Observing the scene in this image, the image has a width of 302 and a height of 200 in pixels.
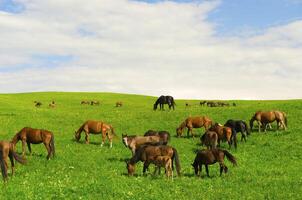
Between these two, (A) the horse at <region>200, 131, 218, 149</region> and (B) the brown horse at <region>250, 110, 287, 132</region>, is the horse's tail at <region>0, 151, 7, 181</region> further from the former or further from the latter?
(B) the brown horse at <region>250, 110, 287, 132</region>

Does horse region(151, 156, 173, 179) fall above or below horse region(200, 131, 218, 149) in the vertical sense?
below

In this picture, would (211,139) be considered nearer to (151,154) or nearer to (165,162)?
(151,154)

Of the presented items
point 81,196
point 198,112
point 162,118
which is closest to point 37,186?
point 81,196

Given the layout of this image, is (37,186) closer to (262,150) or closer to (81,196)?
(81,196)

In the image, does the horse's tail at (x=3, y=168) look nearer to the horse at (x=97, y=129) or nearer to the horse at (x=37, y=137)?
the horse at (x=37, y=137)

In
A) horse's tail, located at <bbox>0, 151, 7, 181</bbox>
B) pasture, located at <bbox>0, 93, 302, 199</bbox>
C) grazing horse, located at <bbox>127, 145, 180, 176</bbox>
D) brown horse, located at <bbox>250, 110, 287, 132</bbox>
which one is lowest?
pasture, located at <bbox>0, 93, 302, 199</bbox>

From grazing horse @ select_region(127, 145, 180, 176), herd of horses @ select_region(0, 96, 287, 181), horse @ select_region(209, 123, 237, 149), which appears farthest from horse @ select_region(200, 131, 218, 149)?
grazing horse @ select_region(127, 145, 180, 176)

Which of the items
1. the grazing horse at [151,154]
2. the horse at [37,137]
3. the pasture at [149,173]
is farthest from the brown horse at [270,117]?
the horse at [37,137]

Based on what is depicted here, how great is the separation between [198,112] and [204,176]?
29.0 metres

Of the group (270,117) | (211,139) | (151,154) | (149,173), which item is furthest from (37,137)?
(270,117)

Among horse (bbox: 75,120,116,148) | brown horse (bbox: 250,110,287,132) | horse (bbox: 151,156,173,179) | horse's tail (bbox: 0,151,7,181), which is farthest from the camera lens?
brown horse (bbox: 250,110,287,132)

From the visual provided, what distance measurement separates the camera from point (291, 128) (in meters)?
37.9

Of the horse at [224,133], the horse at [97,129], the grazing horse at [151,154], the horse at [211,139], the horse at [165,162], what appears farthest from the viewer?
the horse at [97,129]

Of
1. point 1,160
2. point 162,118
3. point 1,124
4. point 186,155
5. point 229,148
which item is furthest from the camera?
point 162,118
